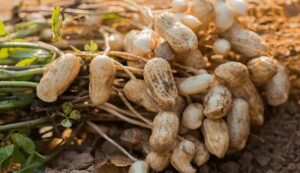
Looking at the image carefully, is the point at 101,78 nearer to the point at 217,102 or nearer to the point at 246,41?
the point at 217,102

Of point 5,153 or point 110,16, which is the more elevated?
point 110,16

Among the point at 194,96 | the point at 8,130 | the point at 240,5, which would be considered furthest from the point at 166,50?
the point at 8,130

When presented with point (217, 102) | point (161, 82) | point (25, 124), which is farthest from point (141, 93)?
point (25, 124)

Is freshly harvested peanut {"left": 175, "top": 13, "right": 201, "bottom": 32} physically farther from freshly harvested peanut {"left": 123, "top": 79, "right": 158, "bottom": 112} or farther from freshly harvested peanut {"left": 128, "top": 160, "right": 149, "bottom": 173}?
freshly harvested peanut {"left": 128, "top": 160, "right": 149, "bottom": 173}

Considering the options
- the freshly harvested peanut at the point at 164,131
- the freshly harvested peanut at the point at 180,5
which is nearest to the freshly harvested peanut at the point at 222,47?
the freshly harvested peanut at the point at 180,5

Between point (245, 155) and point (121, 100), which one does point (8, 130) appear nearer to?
point (121, 100)

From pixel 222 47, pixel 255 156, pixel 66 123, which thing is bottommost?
pixel 255 156
